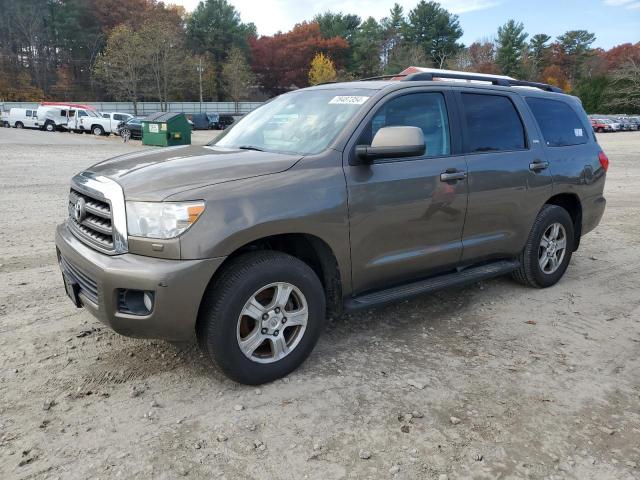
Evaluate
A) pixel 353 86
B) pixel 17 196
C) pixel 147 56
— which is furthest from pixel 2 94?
pixel 353 86

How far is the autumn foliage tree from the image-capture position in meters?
90.6

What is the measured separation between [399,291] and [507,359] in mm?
884

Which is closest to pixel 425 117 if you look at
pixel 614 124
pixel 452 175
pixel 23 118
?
pixel 452 175

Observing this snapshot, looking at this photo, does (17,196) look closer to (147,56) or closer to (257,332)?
(257,332)

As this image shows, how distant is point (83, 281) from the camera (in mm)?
3211

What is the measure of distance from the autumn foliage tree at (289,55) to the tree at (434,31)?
12501mm

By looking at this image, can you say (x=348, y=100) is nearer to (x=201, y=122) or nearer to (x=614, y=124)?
(x=201, y=122)

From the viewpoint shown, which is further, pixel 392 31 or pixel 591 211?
pixel 392 31

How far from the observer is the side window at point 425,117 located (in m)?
3.87

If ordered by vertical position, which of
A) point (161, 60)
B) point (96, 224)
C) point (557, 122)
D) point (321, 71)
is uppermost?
point (321, 71)

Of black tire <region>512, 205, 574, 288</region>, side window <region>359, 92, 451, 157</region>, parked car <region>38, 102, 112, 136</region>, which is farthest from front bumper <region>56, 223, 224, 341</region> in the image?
parked car <region>38, 102, 112, 136</region>

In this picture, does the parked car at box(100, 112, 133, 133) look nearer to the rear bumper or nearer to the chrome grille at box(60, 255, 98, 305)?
the rear bumper

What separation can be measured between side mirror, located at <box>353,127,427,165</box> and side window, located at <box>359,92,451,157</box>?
270 mm

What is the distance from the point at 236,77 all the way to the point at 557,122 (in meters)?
71.4
